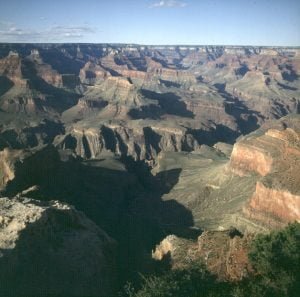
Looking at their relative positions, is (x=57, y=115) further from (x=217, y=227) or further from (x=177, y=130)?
(x=217, y=227)

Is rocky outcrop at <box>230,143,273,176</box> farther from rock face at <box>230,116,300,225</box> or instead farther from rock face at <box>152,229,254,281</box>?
rock face at <box>152,229,254,281</box>

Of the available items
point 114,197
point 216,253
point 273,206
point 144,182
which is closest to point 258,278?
point 216,253

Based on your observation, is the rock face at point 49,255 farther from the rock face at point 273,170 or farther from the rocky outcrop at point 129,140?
the rocky outcrop at point 129,140

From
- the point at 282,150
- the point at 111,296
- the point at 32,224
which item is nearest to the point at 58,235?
the point at 32,224

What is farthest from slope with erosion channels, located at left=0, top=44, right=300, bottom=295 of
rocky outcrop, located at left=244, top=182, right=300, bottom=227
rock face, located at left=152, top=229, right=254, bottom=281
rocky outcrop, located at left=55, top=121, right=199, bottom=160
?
rock face, located at left=152, top=229, right=254, bottom=281

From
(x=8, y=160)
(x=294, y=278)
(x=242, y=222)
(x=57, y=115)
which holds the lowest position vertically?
(x=57, y=115)
